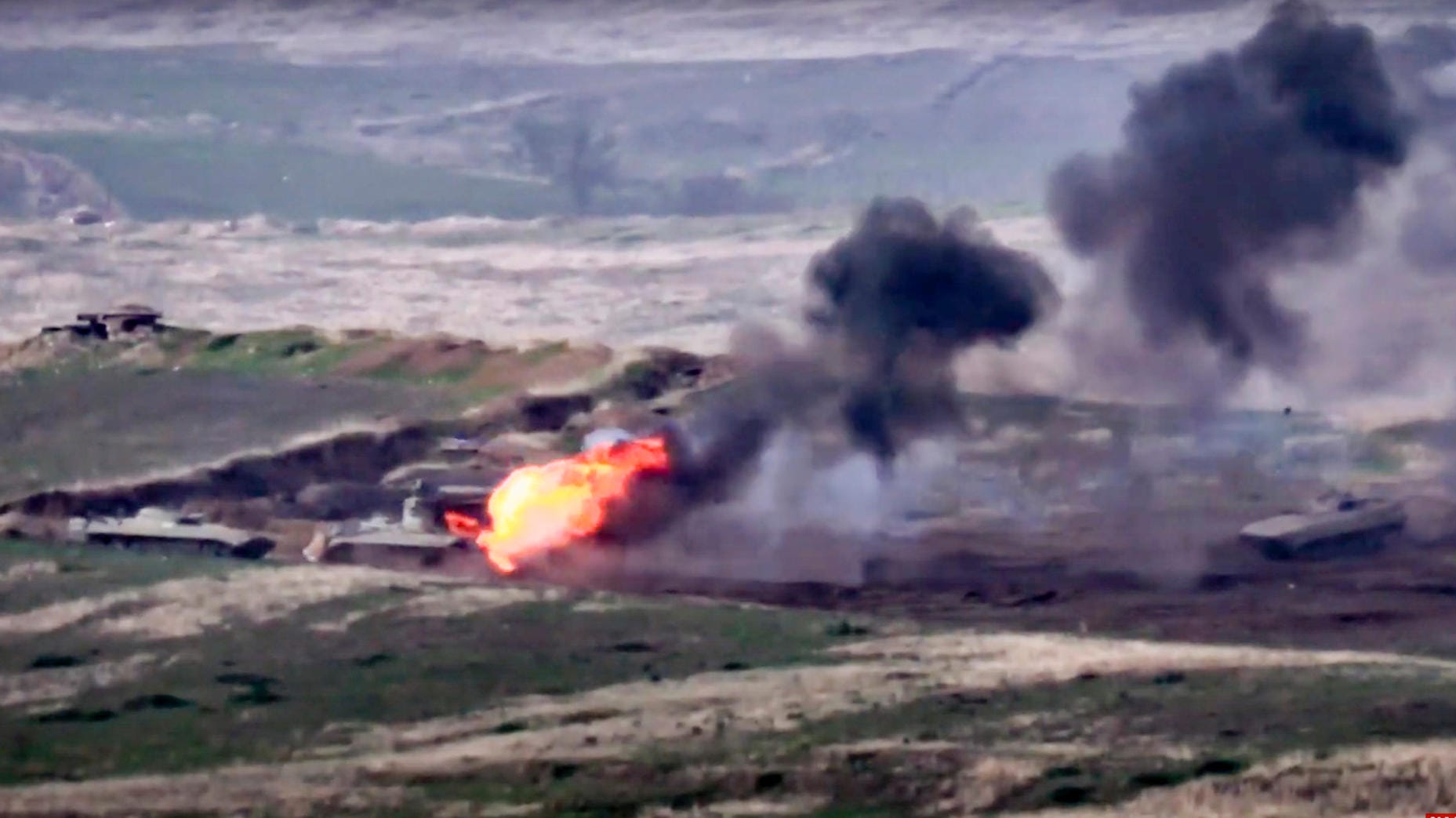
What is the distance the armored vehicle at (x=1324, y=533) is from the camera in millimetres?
65812

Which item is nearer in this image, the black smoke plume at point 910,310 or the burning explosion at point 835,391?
the burning explosion at point 835,391

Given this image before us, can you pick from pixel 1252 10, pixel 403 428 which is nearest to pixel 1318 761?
pixel 403 428

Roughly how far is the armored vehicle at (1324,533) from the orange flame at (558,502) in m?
14.5

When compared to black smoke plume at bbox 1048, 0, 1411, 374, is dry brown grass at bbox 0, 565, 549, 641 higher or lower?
lower

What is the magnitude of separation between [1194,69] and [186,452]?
107 ft

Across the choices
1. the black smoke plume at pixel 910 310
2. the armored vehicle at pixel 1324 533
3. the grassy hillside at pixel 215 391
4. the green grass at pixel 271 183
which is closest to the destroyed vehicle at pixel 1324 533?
the armored vehicle at pixel 1324 533

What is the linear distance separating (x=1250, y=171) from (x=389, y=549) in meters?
24.5

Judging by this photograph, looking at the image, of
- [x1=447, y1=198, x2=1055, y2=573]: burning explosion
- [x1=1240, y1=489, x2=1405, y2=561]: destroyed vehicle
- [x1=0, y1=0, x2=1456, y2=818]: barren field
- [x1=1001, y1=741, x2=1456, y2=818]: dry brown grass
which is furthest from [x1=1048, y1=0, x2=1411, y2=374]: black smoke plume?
[x1=1001, y1=741, x2=1456, y2=818]: dry brown grass

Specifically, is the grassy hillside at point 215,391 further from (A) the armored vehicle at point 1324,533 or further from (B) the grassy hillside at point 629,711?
(A) the armored vehicle at point 1324,533

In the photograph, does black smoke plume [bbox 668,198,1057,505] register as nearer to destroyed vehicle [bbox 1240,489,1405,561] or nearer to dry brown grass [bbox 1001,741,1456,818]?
destroyed vehicle [bbox 1240,489,1405,561]

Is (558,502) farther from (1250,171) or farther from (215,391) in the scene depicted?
(215,391)

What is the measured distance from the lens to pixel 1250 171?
239ft

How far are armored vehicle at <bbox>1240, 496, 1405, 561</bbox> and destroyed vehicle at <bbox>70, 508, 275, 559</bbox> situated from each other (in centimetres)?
2394

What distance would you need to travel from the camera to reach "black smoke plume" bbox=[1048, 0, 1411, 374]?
72938mm
